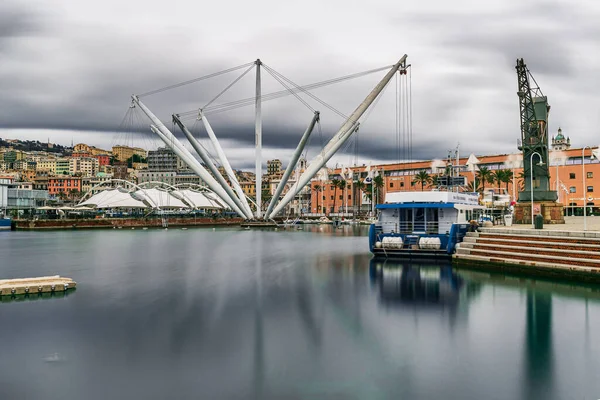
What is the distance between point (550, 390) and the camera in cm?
946

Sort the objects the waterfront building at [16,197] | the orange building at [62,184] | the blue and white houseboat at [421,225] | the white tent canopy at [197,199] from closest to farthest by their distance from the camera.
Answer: the blue and white houseboat at [421,225] < the waterfront building at [16,197] < the white tent canopy at [197,199] < the orange building at [62,184]

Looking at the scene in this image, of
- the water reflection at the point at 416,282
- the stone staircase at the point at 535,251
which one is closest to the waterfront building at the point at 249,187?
the water reflection at the point at 416,282

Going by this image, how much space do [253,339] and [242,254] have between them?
2552cm

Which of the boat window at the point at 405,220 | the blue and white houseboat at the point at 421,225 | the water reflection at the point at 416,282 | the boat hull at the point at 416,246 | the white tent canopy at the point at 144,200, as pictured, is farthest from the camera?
the white tent canopy at the point at 144,200

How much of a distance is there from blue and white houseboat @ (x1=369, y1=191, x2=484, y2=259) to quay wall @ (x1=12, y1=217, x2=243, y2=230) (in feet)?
232

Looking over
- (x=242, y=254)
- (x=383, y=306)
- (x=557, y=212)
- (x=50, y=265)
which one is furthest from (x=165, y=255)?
(x=557, y=212)

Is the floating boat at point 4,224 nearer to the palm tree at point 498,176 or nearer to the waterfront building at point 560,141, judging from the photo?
the palm tree at point 498,176

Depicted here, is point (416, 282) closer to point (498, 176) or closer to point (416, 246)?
point (416, 246)

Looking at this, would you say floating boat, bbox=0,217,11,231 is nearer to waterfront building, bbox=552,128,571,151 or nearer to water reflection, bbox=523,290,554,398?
water reflection, bbox=523,290,554,398

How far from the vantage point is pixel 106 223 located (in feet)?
291

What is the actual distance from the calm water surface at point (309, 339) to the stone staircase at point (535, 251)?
3.93ft

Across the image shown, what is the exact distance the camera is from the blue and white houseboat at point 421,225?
28688 millimetres

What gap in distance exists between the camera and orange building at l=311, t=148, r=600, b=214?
251 ft

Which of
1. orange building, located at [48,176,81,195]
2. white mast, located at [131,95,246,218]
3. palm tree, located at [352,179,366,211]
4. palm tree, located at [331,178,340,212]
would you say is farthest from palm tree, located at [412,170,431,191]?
orange building, located at [48,176,81,195]
